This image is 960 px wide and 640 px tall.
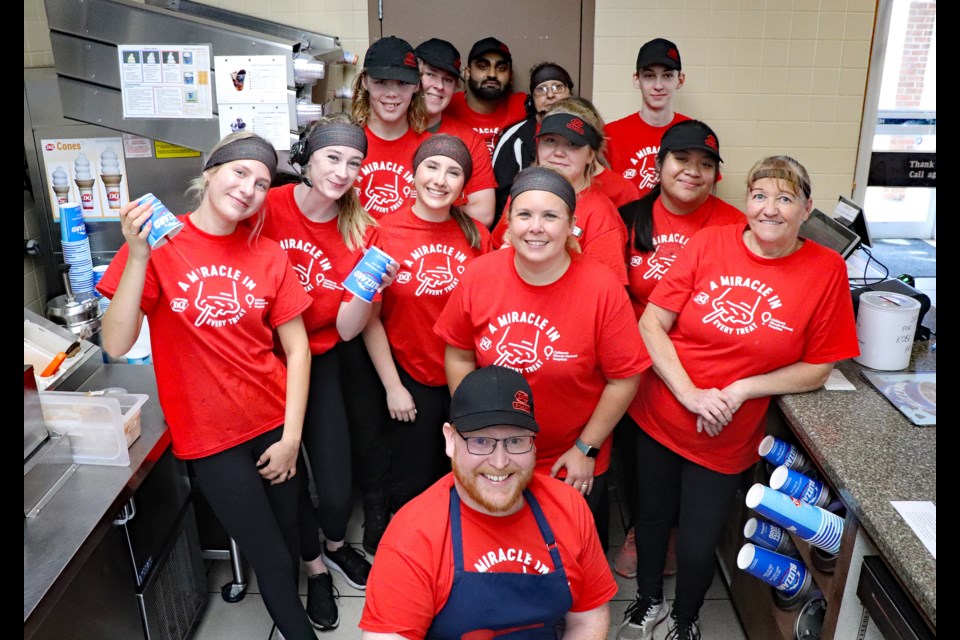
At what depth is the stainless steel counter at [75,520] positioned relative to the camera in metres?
1.88

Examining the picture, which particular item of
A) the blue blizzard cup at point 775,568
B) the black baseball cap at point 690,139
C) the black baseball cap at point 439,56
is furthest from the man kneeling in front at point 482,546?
the black baseball cap at point 439,56

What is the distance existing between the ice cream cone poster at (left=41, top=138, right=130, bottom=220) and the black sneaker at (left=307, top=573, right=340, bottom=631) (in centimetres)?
199

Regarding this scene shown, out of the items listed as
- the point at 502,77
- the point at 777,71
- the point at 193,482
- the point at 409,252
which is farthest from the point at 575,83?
the point at 193,482

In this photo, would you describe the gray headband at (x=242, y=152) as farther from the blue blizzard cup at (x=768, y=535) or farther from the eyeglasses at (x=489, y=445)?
the blue blizzard cup at (x=768, y=535)

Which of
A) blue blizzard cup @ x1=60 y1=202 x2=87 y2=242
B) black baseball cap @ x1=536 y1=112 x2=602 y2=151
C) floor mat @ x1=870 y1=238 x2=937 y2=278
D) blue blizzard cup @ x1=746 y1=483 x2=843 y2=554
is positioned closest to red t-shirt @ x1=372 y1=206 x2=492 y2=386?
black baseball cap @ x1=536 y1=112 x2=602 y2=151

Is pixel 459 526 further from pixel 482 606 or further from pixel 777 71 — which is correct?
pixel 777 71

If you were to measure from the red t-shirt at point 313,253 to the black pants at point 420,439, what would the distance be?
0.36m

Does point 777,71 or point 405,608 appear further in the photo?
point 777,71

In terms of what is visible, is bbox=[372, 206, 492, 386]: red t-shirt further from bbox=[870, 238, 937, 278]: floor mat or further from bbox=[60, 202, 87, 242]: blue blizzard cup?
bbox=[870, 238, 937, 278]: floor mat

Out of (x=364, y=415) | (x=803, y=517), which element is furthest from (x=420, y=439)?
(x=803, y=517)

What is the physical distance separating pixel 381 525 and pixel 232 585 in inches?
23.8

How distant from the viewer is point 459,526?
1.86 meters

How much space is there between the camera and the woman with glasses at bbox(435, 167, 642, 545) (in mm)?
2285

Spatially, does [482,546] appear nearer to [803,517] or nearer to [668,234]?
[803,517]
